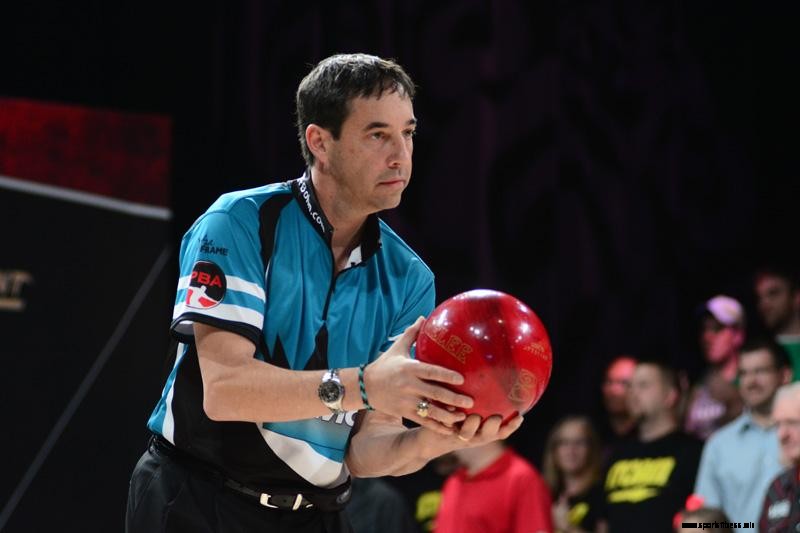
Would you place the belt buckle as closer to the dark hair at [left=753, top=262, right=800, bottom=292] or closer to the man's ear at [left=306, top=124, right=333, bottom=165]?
the man's ear at [left=306, top=124, right=333, bottom=165]

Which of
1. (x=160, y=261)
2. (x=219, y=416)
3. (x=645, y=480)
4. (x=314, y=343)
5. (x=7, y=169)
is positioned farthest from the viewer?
(x=160, y=261)

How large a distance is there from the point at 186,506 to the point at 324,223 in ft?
2.86

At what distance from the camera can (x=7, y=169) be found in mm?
7000

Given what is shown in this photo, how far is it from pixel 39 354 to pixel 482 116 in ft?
11.1

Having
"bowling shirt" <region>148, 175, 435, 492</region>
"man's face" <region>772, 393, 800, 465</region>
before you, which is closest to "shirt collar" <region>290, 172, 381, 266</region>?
"bowling shirt" <region>148, 175, 435, 492</region>

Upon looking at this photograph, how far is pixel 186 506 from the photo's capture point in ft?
10.0

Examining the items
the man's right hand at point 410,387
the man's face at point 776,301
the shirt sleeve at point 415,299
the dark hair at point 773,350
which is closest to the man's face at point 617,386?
the man's face at point 776,301

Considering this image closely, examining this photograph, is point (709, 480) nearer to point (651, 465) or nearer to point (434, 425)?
point (651, 465)

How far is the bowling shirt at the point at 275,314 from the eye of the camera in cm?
295

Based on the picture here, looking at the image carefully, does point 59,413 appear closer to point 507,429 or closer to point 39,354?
point 39,354

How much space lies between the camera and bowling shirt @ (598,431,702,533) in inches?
249

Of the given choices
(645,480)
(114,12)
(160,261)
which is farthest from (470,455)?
(114,12)

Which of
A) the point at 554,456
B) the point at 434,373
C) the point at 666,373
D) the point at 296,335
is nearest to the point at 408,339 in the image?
the point at 434,373

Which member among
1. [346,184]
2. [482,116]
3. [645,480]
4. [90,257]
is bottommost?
[645,480]
